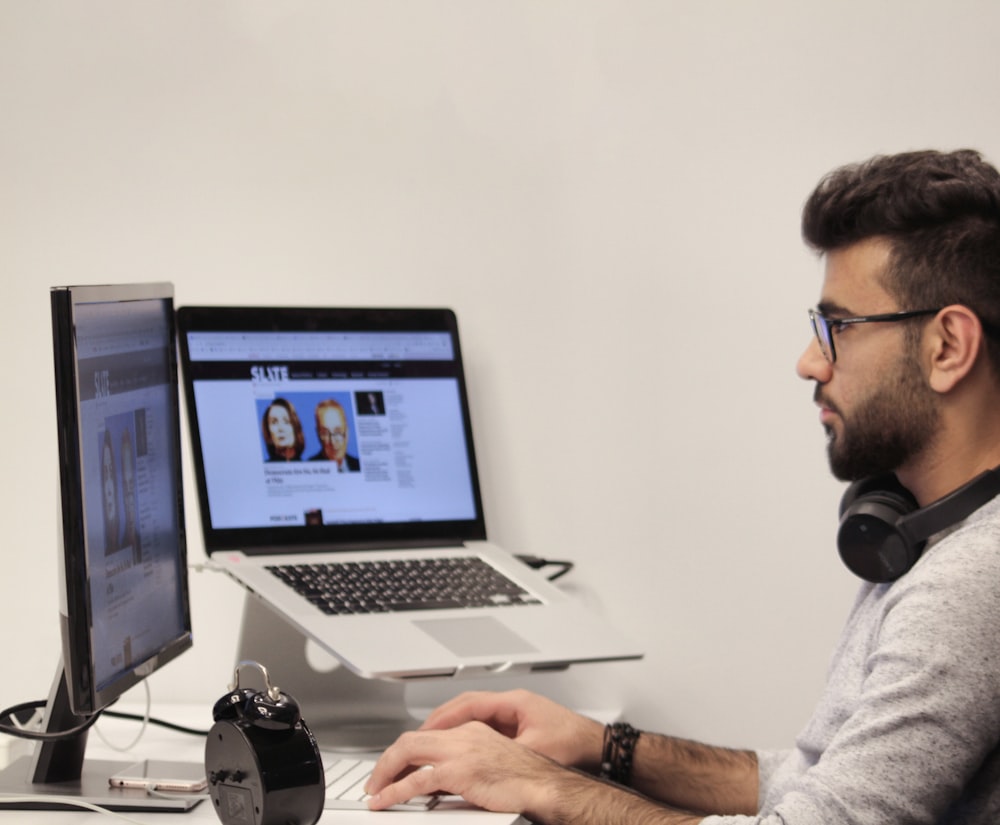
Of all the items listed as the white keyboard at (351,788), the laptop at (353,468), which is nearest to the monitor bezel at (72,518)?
the white keyboard at (351,788)

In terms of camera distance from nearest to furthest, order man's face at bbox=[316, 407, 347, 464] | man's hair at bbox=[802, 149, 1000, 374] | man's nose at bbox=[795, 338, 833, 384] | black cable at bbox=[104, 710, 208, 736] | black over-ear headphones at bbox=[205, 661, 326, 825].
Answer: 1. black over-ear headphones at bbox=[205, 661, 326, 825]
2. man's hair at bbox=[802, 149, 1000, 374]
3. man's nose at bbox=[795, 338, 833, 384]
4. black cable at bbox=[104, 710, 208, 736]
5. man's face at bbox=[316, 407, 347, 464]

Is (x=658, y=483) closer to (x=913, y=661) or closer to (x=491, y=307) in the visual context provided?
(x=491, y=307)

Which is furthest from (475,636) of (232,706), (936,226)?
(936,226)

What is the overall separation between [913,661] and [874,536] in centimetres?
23

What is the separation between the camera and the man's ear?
4.04 ft

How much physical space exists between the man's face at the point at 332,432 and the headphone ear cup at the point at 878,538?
723mm

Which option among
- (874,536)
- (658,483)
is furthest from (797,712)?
(874,536)

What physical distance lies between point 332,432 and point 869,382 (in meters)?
0.76

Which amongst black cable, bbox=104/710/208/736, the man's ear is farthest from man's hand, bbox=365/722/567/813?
the man's ear

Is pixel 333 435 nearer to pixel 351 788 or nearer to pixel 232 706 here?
pixel 351 788

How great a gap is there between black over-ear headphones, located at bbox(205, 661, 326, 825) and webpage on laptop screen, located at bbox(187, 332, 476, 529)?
61 centimetres

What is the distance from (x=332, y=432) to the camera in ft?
5.68

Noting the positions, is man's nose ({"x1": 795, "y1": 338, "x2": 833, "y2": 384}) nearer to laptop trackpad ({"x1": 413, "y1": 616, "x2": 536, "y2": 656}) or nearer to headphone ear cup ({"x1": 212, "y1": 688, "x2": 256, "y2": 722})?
laptop trackpad ({"x1": 413, "y1": 616, "x2": 536, "y2": 656})

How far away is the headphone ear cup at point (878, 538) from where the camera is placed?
126 centimetres
